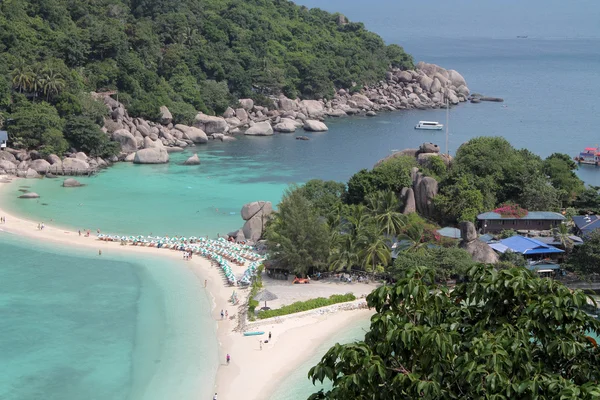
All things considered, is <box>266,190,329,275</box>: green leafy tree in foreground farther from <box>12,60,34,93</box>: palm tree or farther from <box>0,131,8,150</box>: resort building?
<box>12,60,34,93</box>: palm tree

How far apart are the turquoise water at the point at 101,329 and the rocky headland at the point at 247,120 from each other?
55.2 ft

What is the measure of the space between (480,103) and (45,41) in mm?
53027

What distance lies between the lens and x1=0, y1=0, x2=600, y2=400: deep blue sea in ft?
84.0

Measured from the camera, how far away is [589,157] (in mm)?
66562

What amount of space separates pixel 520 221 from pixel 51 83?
40.1 metres

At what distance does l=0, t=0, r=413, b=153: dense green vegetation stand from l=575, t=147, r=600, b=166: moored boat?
3181 cm

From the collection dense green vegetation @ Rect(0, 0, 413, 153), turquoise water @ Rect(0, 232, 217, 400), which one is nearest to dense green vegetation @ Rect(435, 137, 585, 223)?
turquoise water @ Rect(0, 232, 217, 400)

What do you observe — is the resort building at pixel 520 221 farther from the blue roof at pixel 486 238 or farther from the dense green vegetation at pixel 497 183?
the blue roof at pixel 486 238

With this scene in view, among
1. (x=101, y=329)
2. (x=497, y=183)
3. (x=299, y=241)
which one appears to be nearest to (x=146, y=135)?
(x=497, y=183)

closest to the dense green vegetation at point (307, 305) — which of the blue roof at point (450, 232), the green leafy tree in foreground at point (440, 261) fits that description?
the green leafy tree in foreground at point (440, 261)

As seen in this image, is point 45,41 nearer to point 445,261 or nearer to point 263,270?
point 263,270

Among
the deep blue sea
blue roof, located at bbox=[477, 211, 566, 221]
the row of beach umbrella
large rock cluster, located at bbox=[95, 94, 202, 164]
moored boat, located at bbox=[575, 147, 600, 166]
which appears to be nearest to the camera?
the deep blue sea

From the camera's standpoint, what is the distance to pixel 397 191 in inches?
1572

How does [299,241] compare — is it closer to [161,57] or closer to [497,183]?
[497,183]
